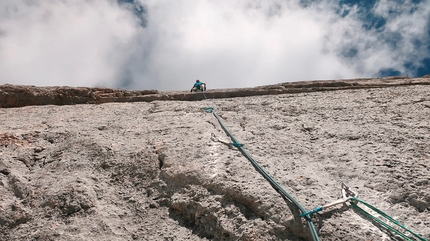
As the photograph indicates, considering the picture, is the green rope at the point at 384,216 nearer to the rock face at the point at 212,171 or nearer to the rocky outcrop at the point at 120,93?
the rock face at the point at 212,171

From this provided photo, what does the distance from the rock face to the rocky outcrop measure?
100cm

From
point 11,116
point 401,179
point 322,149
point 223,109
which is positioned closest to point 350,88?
point 223,109

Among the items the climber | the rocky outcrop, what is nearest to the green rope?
the rocky outcrop

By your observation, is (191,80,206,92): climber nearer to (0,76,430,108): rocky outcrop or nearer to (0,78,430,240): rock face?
(0,76,430,108): rocky outcrop

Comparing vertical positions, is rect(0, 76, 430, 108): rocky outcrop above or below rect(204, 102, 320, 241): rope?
above

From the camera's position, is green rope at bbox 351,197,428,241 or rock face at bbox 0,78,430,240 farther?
rock face at bbox 0,78,430,240

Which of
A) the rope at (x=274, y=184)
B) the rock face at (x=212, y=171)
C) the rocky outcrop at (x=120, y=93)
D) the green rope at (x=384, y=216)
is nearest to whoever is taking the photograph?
the green rope at (x=384, y=216)

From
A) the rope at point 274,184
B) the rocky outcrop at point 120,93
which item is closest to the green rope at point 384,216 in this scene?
the rope at point 274,184

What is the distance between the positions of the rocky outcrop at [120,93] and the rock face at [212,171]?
100cm

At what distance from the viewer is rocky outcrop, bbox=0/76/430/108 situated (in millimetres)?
6055

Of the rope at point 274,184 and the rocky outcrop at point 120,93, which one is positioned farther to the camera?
the rocky outcrop at point 120,93

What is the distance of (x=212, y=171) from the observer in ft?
10.7

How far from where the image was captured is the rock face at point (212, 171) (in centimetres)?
274

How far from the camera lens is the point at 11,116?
211 inches
